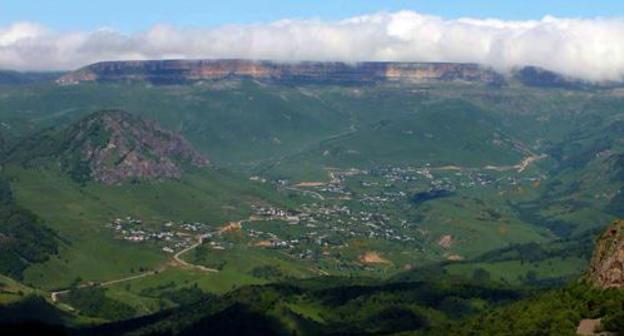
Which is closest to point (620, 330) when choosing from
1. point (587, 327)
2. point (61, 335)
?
point (587, 327)

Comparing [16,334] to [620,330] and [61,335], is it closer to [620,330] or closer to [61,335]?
[61,335]

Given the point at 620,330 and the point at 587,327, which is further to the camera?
the point at 587,327

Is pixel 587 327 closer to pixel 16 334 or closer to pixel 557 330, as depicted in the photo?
pixel 557 330

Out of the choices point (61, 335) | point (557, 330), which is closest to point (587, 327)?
point (557, 330)

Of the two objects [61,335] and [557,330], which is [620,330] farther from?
[61,335]

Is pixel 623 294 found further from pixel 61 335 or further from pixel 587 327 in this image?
pixel 61 335

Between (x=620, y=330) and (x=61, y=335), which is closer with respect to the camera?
(x=620, y=330)

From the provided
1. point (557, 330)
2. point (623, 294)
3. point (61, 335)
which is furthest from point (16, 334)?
point (623, 294)

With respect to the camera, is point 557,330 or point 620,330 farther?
point 557,330
